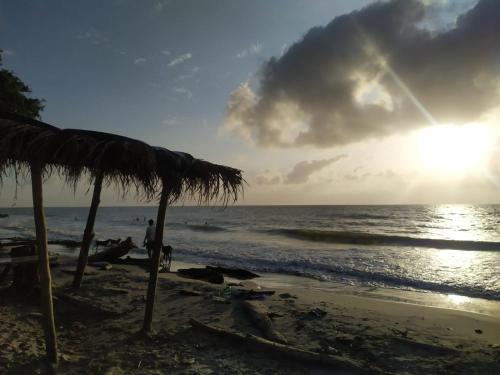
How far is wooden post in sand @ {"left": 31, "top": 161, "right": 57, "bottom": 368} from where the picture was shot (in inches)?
178

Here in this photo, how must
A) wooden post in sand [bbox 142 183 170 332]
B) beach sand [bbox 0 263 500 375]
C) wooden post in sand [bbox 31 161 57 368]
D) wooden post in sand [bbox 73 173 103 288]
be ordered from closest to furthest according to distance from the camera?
1. wooden post in sand [bbox 31 161 57 368]
2. beach sand [bbox 0 263 500 375]
3. wooden post in sand [bbox 142 183 170 332]
4. wooden post in sand [bbox 73 173 103 288]

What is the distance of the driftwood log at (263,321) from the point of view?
243 inches

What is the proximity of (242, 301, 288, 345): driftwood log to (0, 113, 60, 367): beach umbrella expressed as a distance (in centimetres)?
341

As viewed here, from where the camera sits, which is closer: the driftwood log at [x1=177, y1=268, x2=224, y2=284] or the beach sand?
the beach sand

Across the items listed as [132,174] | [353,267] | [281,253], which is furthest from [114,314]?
[281,253]

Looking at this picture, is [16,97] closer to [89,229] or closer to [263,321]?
[89,229]

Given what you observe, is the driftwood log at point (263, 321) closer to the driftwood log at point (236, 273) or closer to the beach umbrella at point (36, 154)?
the beach umbrella at point (36, 154)

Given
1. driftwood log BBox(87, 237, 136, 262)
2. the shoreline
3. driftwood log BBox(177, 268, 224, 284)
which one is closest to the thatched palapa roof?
driftwood log BBox(177, 268, 224, 284)

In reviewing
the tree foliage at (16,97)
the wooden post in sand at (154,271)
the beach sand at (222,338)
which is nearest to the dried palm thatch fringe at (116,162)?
the wooden post in sand at (154,271)

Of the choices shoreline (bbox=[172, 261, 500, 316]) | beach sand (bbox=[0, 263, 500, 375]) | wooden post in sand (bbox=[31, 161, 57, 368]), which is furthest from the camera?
shoreline (bbox=[172, 261, 500, 316])

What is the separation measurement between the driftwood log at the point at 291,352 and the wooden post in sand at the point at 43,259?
2.53 meters

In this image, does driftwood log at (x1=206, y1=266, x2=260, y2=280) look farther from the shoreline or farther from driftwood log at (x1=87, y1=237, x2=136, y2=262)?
driftwood log at (x1=87, y1=237, x2=136, y2=262)

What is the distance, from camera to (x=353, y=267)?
57.3ft

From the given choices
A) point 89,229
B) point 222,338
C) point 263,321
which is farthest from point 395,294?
point 89,229
